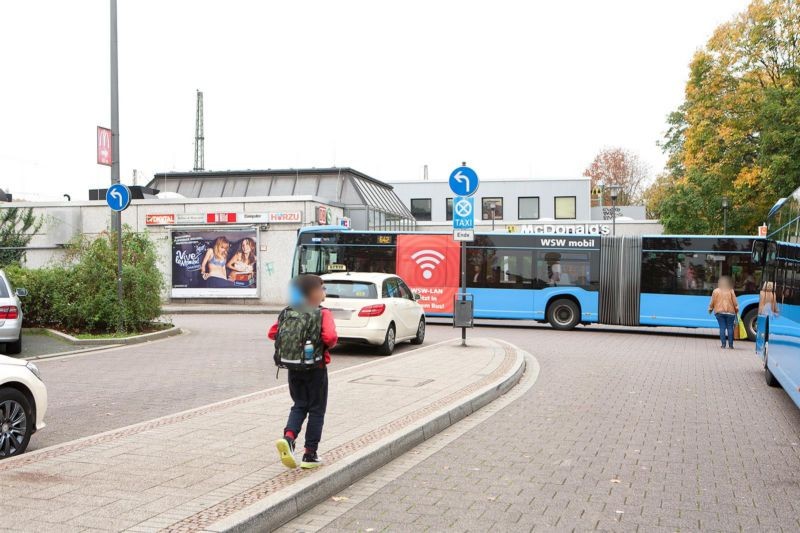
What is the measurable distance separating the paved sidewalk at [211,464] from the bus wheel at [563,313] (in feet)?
45.2

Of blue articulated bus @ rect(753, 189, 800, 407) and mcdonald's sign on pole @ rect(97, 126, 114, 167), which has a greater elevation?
mcdonald's sign on pole @ rect(97, 126, 114, 167)

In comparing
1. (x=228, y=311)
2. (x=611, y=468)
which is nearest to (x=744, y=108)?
(x=228, y=311)

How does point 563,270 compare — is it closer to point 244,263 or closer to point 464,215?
point 464,215

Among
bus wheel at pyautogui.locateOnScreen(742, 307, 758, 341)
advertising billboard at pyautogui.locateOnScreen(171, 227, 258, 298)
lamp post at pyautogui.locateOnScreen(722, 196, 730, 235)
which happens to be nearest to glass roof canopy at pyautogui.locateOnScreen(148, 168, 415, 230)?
advertising billboard at pyautogui.locateOnScreen(171, 227, 258, 298)

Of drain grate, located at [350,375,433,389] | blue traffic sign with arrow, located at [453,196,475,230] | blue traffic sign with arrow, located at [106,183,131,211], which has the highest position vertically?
blue traffic sign with arrow, located at [106,183,131,211]

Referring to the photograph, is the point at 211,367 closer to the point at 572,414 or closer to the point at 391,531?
the point at 572,414

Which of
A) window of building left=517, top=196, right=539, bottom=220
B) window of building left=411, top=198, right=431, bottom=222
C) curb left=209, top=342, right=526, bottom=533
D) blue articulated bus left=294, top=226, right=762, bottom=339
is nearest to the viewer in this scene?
curb left=209, top=342, right=526, bottom=533

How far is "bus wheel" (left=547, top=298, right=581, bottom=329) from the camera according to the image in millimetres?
23031

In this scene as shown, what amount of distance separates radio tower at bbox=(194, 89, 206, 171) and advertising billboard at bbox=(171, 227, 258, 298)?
38.1 meters

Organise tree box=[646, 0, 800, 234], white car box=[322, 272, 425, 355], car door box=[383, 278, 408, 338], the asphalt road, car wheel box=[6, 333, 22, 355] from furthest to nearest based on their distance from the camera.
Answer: tree box=[646, 0, 800, 234]
car door box=[383, 278, 408, 338]
white car box=[322, 272, 425, 355]
car wheel box=[6, 333, 22, 355]
the asphalt road

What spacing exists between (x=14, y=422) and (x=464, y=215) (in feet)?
32.1

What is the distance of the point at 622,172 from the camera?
211 feet

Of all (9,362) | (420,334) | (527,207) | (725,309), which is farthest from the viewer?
(527,207)

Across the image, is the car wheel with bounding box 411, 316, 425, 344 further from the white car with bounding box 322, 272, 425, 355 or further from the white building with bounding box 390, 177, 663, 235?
the white building with bounding box 390, 177, 663, 235
